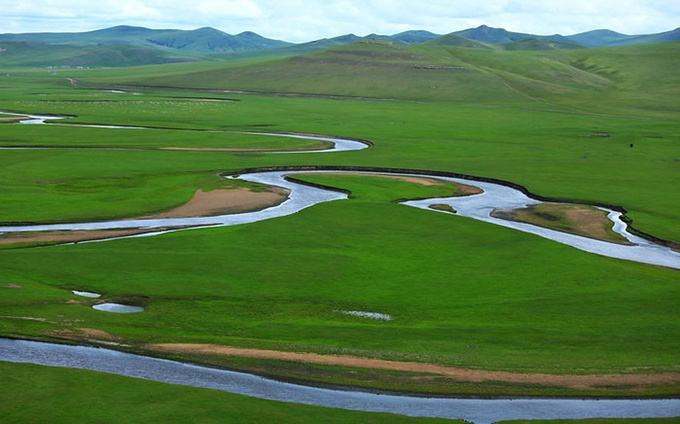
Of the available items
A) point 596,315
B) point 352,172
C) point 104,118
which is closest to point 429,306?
point 596,315

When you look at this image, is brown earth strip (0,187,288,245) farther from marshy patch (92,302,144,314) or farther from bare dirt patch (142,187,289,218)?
marshy patch (92,302,144,314)

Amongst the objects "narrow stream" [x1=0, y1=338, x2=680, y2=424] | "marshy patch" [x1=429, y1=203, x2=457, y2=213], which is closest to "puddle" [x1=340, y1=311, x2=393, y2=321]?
"narrow stream" [x1=0, y1=338, x2=680, y2=424]

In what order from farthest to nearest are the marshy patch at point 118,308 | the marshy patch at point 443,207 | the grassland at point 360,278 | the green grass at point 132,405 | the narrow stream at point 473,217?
the marshy patch at point 443,207 → the narrow stream at point 473,217 → the marshy patch at point 118,308 → the grassland at point 360,278 → the green grass at point 132,405

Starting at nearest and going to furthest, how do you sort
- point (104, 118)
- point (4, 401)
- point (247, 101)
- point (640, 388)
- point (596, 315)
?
point (4, 401)
point (640, 388)
point (596, 315)
point (104, 118)
point (247, 101)

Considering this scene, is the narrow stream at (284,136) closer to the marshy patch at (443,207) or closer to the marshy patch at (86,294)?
the marshy patch at (443,207)

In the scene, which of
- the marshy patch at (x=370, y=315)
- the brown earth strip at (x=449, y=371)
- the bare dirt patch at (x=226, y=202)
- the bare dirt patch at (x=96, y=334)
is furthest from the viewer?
the bare dirt patch at (x=226, y=202)

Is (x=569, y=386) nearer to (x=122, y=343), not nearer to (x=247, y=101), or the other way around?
(x=122, y=343)

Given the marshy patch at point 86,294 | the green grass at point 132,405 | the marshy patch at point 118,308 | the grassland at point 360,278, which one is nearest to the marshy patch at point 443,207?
the grassland at point 360,278
